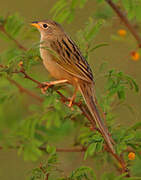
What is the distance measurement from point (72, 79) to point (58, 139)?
1292 mm

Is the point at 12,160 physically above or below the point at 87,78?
above

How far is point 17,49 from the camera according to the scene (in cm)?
450

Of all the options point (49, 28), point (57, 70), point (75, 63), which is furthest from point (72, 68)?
point (49, 28)

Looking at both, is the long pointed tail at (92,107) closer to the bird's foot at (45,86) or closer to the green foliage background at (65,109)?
the green foliage background at (65,109)

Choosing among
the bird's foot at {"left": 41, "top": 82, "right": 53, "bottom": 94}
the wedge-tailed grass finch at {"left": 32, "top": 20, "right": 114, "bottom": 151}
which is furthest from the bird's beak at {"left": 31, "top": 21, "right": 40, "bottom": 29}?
the bird's foot at {"left": 41, "top": 82, "right": 53, "bottom": 94}

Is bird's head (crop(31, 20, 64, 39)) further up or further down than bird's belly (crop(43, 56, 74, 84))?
further up

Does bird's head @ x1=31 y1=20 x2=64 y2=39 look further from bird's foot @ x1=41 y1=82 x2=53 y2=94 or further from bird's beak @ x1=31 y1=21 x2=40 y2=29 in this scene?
bird's foot @ x1=41 y1=82 x2=53 y2=94

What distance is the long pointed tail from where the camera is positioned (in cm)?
314

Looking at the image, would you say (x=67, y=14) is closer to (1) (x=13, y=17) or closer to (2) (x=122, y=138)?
(1) (x=13, y=17)

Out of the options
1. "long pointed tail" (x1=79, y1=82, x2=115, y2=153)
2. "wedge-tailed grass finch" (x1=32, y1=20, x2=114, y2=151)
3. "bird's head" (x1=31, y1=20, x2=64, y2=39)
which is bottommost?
"long pointed tail" (x1=79, y1=82, x2=115, y2=153)

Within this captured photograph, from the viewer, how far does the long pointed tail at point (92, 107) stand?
314cm

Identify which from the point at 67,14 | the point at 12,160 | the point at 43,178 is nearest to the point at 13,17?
the point at 67,14

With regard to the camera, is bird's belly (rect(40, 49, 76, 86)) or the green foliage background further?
bird's belly (rect(40, 49, 76, 86))

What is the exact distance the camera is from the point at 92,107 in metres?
3.54
